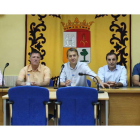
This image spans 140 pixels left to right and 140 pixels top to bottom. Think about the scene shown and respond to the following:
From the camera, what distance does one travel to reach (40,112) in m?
2.87

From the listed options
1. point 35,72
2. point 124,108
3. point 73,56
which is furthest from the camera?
point 35,72

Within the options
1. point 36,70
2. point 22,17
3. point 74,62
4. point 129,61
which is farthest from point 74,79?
point 22,17

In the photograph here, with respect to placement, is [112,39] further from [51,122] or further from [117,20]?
[51,122]

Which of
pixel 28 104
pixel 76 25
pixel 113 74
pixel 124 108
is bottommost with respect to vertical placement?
pixel 124 108

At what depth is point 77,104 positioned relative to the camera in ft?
9.07

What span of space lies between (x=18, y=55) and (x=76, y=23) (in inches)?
58.1

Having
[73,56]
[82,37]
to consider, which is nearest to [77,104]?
[73,56]

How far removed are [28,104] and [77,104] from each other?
0.58 m

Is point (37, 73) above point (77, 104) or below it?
above

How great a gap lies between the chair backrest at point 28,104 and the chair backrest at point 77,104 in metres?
0.22

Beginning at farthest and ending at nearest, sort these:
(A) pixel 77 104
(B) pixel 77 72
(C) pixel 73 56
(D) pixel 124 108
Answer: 1. (B) pixel 77 72
2. (C) pixel 73 56
3. (D) pixel 124 108
4. (A) pixel 77 104

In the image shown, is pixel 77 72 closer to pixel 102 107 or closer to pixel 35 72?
pixel 35 72

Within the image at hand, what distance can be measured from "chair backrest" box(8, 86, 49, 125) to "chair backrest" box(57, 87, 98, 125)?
0.22 metres

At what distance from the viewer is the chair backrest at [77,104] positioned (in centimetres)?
273
